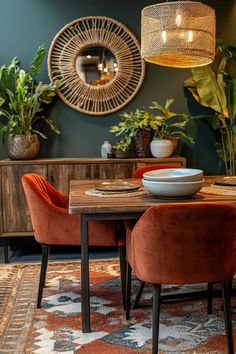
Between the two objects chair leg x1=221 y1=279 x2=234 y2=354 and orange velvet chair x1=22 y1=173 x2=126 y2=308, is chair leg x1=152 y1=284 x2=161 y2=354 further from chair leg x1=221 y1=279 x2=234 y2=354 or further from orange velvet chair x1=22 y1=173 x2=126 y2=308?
orange velvet chair x1=22 y1=173 x2=126 y2=308

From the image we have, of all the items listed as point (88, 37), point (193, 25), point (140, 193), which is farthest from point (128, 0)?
point (140, 193)

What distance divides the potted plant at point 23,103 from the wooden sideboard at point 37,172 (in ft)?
0.52

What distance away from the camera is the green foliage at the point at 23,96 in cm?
418

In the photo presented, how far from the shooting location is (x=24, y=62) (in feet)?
14.8

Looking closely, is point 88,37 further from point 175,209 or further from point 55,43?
point 175,209

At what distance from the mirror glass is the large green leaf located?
2.85 feet

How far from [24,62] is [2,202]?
56.0 inches

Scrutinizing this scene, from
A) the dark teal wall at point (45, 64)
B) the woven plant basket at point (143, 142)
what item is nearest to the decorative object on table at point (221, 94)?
the dark teal wall at point (45, 64)

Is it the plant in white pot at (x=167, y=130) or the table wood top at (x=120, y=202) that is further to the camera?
the plant in white pot at (x=167, y=130)

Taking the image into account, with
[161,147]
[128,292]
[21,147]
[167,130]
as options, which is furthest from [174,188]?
[167,130]

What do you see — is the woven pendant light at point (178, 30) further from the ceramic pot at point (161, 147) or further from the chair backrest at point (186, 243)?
the ceramic pot at point (161, 147)

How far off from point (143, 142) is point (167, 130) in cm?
47

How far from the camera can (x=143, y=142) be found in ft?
14.3

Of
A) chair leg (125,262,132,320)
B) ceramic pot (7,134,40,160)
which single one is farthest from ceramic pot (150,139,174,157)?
chair leg (125,262,132,320)
